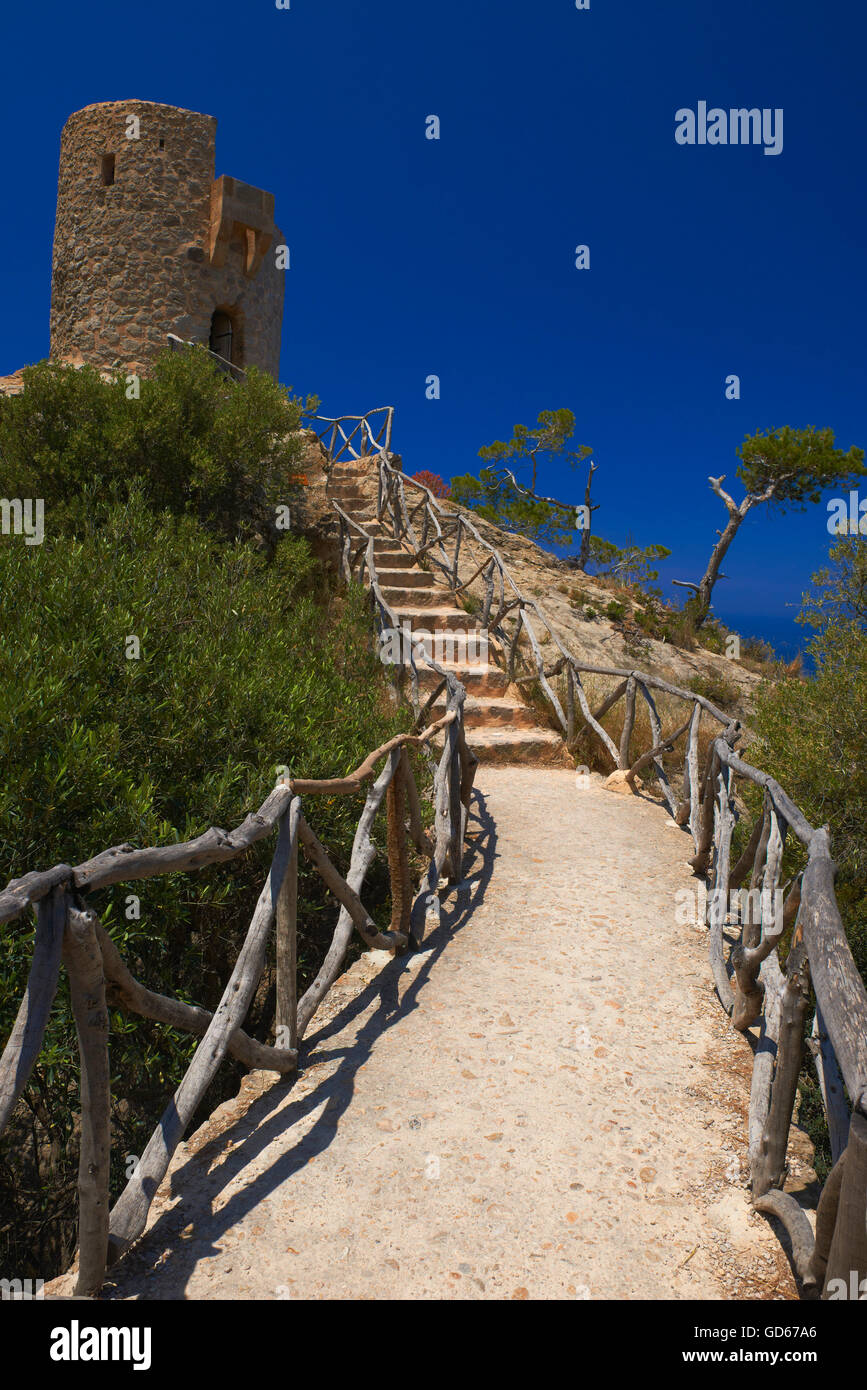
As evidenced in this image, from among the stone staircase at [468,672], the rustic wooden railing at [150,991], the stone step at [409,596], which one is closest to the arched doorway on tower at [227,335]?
the stone staircase at [468,672]

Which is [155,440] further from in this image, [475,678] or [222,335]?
[222,335]

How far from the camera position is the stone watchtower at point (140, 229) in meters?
12.6

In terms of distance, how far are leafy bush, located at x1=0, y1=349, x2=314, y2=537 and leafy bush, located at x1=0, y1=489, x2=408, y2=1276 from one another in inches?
96.5

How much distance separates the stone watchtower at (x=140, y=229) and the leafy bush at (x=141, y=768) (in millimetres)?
7845

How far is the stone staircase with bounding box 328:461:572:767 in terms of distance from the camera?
315 inches

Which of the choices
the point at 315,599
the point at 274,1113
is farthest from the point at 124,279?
the point at 274,1113

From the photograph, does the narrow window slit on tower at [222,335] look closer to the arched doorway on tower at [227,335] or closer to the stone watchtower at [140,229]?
the arched doorway on tower at [227,335]

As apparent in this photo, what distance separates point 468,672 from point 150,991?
23.0 feet

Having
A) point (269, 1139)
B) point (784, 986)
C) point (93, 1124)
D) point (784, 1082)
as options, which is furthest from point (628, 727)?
point (93, 1124)

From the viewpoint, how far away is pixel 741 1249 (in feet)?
7.78

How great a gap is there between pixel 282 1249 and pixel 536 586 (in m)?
11.9

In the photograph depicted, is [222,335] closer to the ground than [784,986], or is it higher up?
higher up

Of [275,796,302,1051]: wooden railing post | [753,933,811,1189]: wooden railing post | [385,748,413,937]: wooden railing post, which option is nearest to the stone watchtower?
[385,748,413,937]: wooden railing post

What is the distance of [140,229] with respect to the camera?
1259cm
